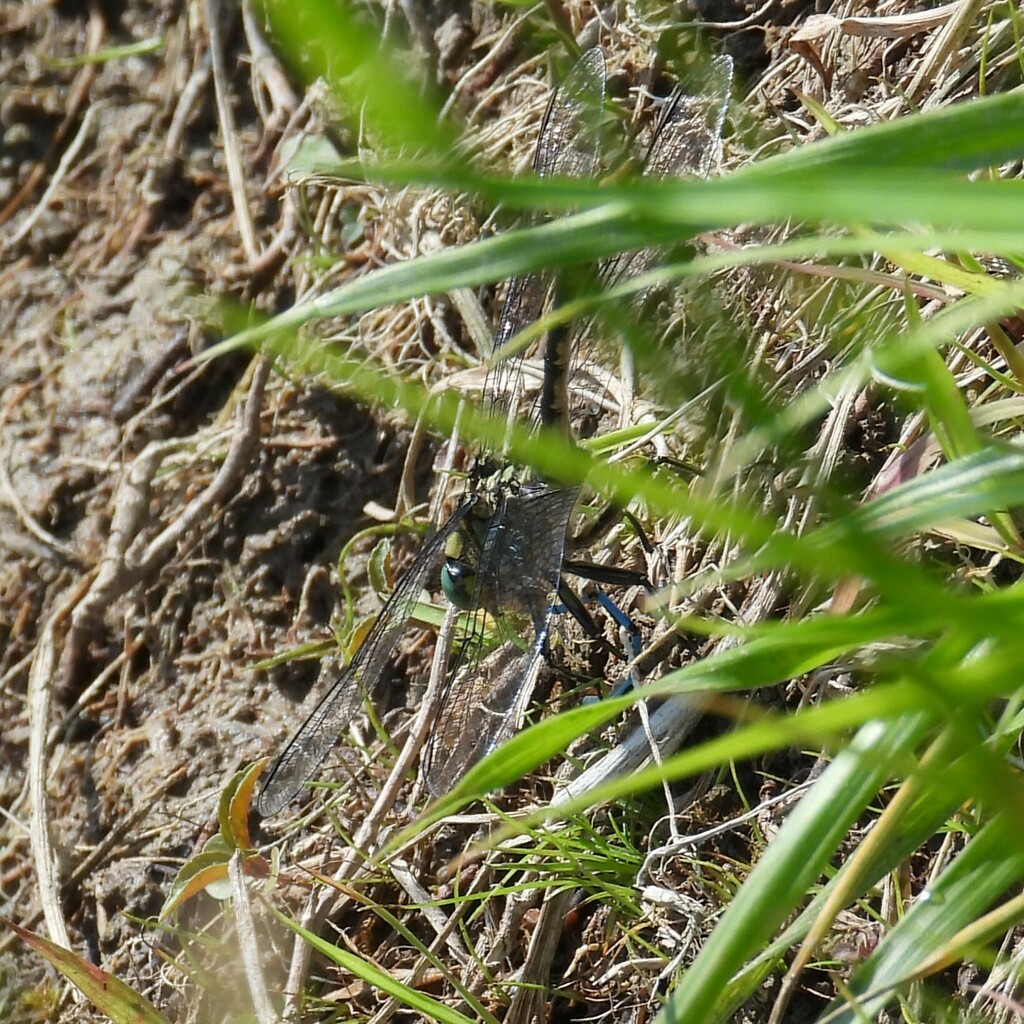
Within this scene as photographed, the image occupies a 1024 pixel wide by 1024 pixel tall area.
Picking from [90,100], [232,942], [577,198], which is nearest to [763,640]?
[577,198]

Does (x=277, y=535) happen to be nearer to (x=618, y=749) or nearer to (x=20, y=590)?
(x=20, y=590)

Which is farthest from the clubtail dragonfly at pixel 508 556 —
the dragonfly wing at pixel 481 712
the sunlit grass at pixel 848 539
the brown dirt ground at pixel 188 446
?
the sunlit grass at pixel 848 539

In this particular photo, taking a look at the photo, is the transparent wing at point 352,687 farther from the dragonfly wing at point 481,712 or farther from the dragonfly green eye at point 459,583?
the dragonfly wing at point 481,712

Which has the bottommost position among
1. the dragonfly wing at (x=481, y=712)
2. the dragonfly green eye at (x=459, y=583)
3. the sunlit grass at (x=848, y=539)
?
the dragonfly wing at (x=481, y=712)

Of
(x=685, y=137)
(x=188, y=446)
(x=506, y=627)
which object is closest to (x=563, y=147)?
(x=685, y=137)

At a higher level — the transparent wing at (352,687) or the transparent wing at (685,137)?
the transparent wing at (685,137)

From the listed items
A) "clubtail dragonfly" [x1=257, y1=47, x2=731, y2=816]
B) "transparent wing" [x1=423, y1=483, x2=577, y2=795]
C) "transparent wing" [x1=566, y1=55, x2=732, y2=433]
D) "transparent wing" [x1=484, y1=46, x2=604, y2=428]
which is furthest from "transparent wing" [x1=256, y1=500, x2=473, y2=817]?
"transparent wing" [x1=566, y1=55, x2=732, y2=433]
